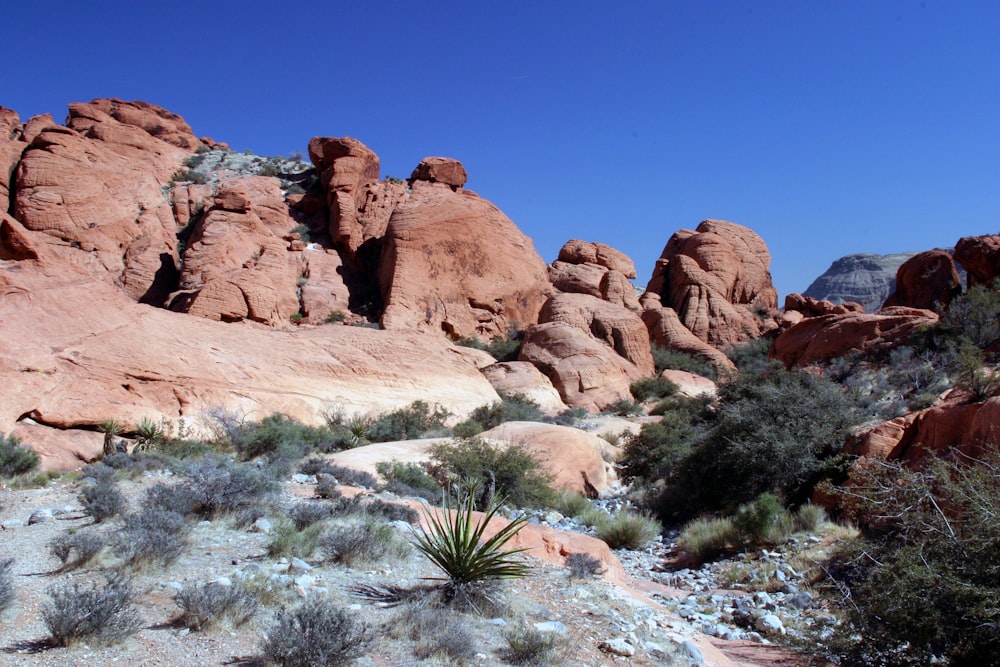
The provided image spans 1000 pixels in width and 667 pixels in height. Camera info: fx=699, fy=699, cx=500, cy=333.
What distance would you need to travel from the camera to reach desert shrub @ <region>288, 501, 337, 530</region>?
7.98 m

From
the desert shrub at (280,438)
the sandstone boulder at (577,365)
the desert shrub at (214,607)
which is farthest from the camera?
the sandstone boulder at (577,365)

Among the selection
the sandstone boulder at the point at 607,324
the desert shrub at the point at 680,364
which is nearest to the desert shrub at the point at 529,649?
the sandstone boulder at the point at 607,324

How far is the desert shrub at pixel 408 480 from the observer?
11.9m

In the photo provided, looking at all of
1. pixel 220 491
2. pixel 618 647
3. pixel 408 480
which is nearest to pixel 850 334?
pixel 408 480

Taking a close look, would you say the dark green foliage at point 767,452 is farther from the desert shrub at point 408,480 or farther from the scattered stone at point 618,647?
the scattered stone at point 618,647

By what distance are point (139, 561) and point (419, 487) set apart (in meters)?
6.62

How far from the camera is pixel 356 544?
7.07 meters

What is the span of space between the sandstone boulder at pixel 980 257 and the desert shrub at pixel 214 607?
33.8m

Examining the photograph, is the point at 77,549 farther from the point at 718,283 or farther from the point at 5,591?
the point at 718,283

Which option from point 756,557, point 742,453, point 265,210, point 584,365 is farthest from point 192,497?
point 265,210

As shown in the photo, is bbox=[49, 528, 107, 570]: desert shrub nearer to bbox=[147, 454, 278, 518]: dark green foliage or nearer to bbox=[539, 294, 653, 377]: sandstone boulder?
bbox=[147, 454, 278, 518]: dark green foliage

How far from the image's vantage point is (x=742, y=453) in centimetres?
1287

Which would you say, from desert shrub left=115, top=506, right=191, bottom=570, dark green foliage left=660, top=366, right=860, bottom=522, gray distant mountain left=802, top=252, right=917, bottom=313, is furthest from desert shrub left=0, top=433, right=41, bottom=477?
gray distant mountain left=802, top=252, right=917, bottom=313

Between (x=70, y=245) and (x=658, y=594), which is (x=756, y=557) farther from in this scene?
(x=70, y=245)
